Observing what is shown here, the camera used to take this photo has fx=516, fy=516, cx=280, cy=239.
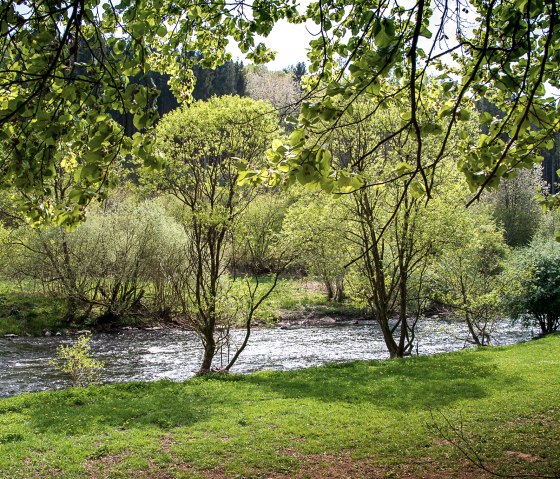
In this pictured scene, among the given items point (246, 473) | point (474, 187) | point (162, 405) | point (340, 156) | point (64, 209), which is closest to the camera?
point (474, 187)

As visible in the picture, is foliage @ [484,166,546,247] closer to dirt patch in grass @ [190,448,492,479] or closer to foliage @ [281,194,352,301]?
foliage @ [281,194,352,301]

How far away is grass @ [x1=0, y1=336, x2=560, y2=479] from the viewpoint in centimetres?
798

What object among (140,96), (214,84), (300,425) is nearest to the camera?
(140,96)

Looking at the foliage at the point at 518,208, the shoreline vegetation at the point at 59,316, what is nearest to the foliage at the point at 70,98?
the shoreline vegetation at the point at 59,316

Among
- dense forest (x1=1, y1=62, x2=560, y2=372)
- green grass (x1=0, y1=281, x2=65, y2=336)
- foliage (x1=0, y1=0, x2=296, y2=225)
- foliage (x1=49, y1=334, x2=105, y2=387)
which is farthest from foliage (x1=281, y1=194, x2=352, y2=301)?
green grass (x1=0, y1=281, x2=65, y2=336)

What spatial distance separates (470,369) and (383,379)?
2.73m

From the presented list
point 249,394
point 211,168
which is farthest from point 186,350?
point 211,168

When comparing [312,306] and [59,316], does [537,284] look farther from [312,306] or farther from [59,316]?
[59,316]

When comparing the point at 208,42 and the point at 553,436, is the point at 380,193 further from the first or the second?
the point at 208,42

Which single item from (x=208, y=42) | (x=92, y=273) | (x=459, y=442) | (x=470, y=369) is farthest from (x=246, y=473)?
(x=92, y=273)

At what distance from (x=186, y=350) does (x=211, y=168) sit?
1009cm

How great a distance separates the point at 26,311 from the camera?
88.6 feet

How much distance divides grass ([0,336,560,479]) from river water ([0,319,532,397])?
3947 millimetres

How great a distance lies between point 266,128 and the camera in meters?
14.9
